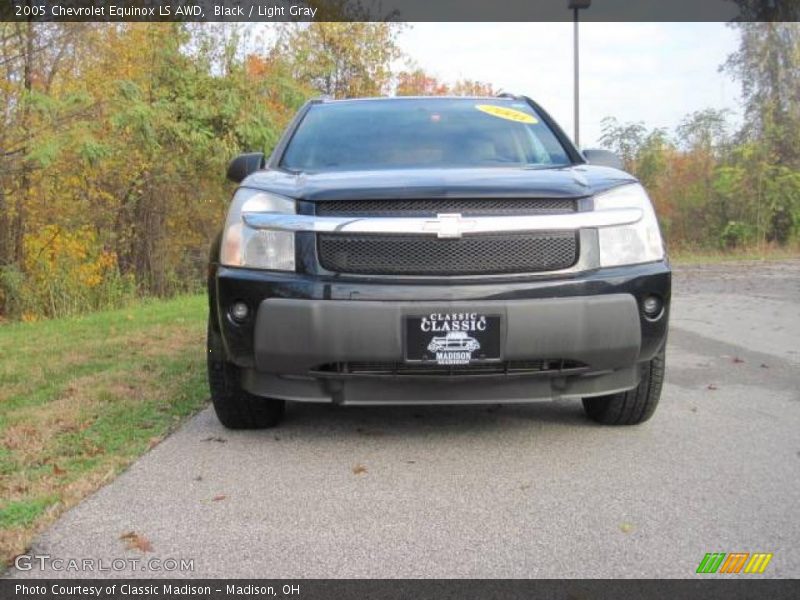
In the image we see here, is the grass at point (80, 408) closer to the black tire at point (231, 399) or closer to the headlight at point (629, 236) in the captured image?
the black tire at point (231, 399)

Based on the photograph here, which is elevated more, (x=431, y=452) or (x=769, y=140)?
(x=769, y=140)

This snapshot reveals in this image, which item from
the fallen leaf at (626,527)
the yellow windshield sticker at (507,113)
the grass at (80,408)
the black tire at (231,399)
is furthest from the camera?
the yellow windshield sticker at (507,113)

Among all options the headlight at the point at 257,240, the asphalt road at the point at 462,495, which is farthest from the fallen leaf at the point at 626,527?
→ the headlight at the point at 257,240

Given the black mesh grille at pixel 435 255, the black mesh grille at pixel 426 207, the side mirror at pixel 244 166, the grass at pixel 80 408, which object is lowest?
the grass at pixel 80 408

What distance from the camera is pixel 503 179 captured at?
3.76 m

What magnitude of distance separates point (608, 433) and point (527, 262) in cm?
109

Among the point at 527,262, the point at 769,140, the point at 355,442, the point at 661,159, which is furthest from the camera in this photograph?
the point at 661,159

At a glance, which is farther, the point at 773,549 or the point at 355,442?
the point at 355,442

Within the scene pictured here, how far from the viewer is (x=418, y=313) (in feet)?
11.3

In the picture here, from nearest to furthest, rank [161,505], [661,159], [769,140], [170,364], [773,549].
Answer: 1. [773,549]
2. [161,505]
3. [170,364]
4. [769,140]
5. [661,159]

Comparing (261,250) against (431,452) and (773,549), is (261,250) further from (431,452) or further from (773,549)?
(773,549)

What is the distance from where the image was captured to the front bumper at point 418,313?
136 inches

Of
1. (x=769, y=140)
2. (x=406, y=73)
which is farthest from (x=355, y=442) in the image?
(x=406, y=73)

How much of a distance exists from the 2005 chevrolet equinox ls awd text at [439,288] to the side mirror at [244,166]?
0.82m
